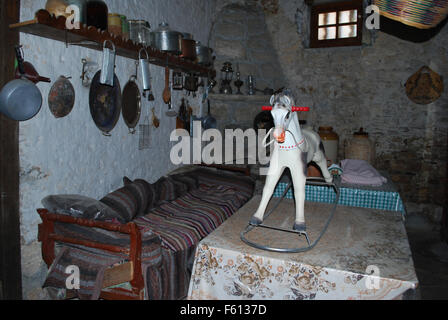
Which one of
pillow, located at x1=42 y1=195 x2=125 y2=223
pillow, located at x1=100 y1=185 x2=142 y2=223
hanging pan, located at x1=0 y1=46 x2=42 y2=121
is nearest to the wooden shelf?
hanging pan, located at x1=0 y1=46 x2=42 y2=121

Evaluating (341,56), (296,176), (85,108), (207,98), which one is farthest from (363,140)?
(85,108)

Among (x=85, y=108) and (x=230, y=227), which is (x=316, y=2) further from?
(x=230, y=227)

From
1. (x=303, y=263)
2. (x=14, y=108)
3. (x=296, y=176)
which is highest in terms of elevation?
(x=14, y=108)

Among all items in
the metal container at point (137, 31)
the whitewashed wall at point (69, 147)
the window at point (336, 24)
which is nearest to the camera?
the whitewashed wall at point (69, 147)

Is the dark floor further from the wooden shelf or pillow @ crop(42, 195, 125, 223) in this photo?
the wooden shelf

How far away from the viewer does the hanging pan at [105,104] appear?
2.38 meters

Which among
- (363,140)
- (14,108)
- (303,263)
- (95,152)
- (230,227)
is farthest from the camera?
(363,140)

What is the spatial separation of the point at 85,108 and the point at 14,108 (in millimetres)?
640

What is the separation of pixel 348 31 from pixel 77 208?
389 centimetres

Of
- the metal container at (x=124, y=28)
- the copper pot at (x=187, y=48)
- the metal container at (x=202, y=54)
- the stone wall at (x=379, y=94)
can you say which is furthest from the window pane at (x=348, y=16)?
the metal container at (x=124, y=28)

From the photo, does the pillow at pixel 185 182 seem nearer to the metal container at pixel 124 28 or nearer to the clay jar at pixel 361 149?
the metal container at pixel 124 28

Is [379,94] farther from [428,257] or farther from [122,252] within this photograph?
[122,252]

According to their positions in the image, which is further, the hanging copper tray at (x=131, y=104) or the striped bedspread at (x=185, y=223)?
the hanging copper tray at (x=131, y=104)
